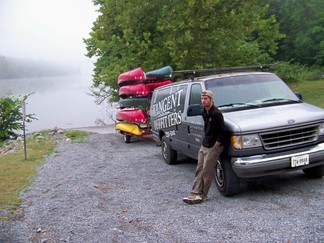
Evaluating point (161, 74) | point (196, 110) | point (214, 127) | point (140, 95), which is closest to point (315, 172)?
point (214, 127)

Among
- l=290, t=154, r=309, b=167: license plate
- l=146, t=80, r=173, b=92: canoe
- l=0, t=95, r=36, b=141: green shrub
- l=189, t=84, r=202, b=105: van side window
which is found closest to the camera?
l=290, t=154, r=309, b=167: license plate

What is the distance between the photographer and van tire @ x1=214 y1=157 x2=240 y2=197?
22.0 feet

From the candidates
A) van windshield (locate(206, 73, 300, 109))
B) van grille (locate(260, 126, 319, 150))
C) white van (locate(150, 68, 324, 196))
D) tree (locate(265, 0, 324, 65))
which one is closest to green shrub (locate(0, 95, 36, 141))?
white van (locate(150, 68, 324, 196))

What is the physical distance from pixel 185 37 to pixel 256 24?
5032 millimetres

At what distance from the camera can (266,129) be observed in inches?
252

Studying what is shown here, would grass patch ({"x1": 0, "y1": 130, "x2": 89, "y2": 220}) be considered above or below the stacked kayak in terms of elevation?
below

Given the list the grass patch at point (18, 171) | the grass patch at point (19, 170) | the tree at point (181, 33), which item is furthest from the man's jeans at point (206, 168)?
the tree at point (181, 33)

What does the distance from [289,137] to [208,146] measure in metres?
1.30

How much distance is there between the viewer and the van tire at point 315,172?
7.29 m

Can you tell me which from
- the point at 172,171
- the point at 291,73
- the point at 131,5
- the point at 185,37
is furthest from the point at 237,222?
the point at 291,73

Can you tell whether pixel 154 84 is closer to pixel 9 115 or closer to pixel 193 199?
pixel 193 199

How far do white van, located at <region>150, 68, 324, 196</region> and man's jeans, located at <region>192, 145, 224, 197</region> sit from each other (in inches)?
9.5

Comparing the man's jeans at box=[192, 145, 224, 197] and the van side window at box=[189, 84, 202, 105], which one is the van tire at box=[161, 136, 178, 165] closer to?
the van side window at box=[189, 84, 202, 105]

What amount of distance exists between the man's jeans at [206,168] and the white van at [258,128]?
0.79ft
